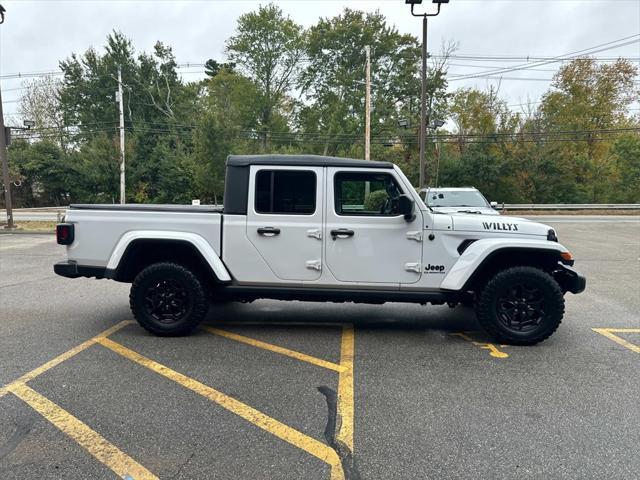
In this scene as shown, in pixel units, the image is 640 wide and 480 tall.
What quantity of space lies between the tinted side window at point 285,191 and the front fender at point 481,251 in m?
1.64

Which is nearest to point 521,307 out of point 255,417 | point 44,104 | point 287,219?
point 287,219

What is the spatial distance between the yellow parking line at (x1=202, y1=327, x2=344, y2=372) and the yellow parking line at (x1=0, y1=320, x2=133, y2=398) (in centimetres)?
107

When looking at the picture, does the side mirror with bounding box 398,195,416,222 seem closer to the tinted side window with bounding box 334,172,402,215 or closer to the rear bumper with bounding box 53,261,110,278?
the tinted side window with bounding box 334,172,402,215

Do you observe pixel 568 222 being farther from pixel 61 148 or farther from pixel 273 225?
pixel 61 148

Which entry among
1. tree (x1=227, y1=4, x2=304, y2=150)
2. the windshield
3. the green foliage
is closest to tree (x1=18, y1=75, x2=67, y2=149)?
the green foliage

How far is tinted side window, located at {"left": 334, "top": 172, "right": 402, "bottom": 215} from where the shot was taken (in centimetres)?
463

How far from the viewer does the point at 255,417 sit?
3.13 m

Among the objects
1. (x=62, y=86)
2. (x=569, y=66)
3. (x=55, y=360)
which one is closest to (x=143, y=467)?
(x=55, y=360)

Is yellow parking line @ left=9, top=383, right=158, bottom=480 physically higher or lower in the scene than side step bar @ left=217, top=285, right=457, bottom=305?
lower

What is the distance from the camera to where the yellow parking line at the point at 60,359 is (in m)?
3.68

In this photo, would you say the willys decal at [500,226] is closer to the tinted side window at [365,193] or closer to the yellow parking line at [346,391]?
the tinted side window at [365,193]

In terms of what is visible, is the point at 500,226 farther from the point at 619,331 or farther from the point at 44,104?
the point at 44,104

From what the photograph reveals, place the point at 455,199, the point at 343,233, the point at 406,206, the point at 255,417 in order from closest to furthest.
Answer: the point at 255,417 < the point at 406,206 < the point at 343,233 < the point at 455,199

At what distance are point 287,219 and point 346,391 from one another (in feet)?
6.15
